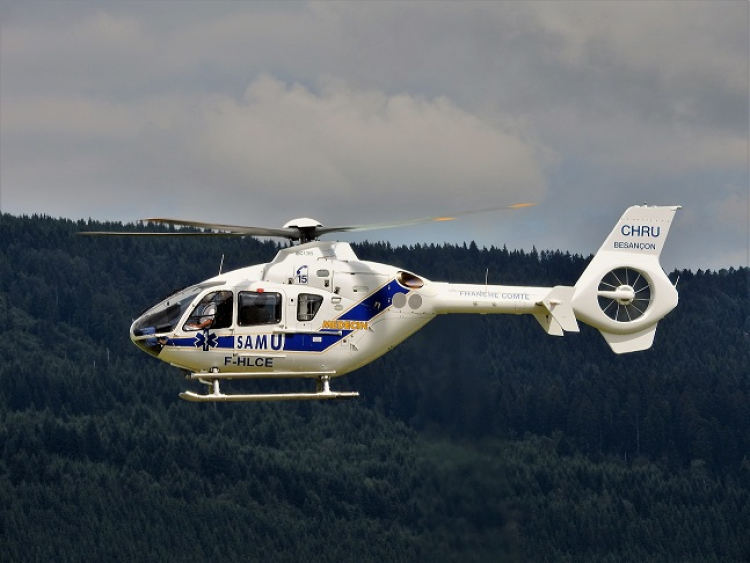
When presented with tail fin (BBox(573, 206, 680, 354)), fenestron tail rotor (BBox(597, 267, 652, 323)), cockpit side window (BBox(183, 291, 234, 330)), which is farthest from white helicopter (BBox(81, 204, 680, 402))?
fenestron tail rotor (BBox(597, 267, 652, 323))

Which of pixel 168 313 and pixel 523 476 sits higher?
pixel 168 313

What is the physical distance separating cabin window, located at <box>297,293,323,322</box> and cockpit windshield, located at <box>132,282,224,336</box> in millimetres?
2171

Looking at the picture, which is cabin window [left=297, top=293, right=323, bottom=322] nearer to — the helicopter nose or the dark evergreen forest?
the helicopter nose

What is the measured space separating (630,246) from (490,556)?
70.9 feet

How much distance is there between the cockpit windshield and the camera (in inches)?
1916

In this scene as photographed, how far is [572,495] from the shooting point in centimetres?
15125

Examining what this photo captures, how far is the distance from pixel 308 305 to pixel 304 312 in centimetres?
22

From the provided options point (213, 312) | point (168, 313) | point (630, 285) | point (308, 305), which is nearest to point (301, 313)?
point (308, 305)

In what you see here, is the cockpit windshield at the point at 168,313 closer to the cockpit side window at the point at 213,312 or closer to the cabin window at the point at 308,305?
the cockpit side window at the point at 213,312

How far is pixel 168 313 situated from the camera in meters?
48.8

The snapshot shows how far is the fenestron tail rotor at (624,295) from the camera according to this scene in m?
53.0

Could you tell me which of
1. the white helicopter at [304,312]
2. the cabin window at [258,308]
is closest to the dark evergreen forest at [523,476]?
the white helicopter at [304,312]

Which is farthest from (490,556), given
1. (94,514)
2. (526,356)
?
(94,514)

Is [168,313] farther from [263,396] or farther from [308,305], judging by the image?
[263,396]
